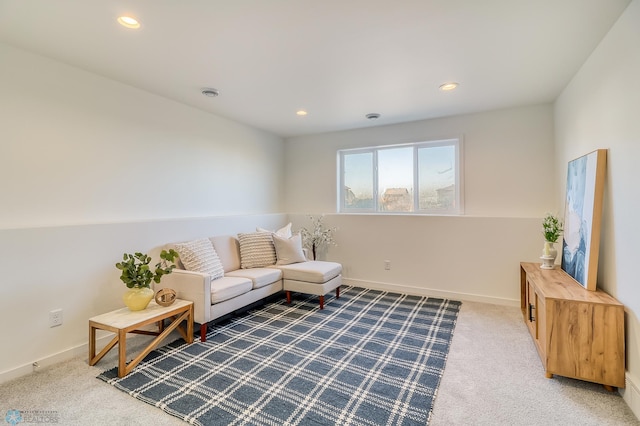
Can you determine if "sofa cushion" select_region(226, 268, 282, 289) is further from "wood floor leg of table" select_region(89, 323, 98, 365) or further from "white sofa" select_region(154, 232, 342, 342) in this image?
"wood floor leg of table" select_region(89, 323, 98, 365)

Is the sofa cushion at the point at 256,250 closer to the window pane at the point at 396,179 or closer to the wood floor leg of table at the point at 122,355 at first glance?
the wood floor leg of table at the point at 122,355

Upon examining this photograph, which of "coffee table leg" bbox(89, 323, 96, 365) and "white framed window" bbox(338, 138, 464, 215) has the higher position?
"white framed window" bbox(338, 138, 464, 215)

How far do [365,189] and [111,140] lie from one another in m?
3.36

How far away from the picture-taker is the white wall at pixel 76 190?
7.41ft

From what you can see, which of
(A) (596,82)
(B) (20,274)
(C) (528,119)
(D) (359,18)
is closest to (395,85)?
(D) (359,18)

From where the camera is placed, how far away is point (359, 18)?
6.32 ft

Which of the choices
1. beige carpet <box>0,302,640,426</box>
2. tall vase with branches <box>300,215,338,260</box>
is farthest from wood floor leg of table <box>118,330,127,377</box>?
tall vase with branches <box>300,215,338,260</box>

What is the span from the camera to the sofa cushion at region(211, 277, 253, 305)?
2.88m

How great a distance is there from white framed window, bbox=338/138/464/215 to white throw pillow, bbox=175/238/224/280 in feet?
7.57

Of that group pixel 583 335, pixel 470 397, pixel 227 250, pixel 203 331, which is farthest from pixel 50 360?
pixel 583 335

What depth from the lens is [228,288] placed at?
9.83 feet

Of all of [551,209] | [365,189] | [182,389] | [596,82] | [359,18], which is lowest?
[182,389]

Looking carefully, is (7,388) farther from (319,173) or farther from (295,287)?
(319,173)

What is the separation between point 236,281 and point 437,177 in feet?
9.85
